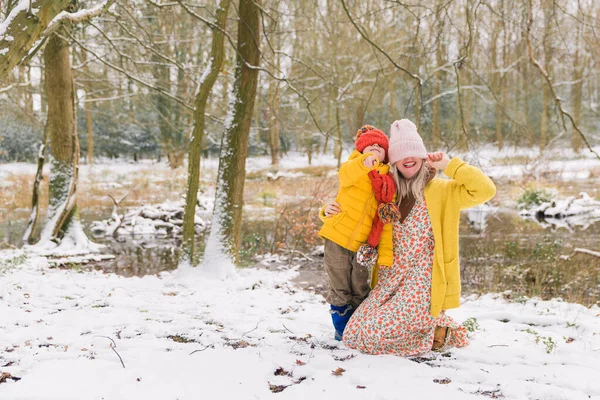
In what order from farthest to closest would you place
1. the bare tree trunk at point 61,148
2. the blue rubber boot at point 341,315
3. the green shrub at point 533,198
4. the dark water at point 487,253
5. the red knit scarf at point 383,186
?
1. the green shrub at point 533,198
2. the bare tree trunk at point 61,148
3. the dark water at point 487,253
4. the blue rubber boot at point 341,315
5. the red knit scarf at point 383,186

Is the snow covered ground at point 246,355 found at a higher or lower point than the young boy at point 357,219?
lower

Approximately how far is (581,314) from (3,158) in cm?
2801

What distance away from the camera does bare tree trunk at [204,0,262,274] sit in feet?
19.0

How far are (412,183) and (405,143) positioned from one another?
10.5 inches

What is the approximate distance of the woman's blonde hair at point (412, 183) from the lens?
298cm

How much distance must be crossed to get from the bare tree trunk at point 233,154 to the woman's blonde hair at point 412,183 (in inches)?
123

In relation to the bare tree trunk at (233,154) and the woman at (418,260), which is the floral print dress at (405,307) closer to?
the woman at (418,260)

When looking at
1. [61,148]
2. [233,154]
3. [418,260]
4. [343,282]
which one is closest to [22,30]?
[343,282]

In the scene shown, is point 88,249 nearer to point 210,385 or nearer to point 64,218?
point 64,218

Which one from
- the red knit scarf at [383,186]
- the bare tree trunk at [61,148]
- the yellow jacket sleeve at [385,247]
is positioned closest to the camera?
the red knit scarf at [383,186]

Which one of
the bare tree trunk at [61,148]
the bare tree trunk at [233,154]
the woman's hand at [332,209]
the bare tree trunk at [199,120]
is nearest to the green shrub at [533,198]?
the bare tree trunk at [233,154]

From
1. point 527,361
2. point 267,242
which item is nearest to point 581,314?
point 527,361

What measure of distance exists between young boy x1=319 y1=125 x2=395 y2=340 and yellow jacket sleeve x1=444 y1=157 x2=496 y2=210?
0.39m

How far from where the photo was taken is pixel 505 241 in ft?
30.1
